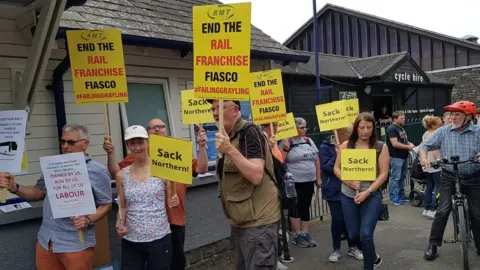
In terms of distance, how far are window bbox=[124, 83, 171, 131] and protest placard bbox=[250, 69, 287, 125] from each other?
1.29 metres

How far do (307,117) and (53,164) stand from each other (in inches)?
468

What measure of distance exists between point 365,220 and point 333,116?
5.67 ft

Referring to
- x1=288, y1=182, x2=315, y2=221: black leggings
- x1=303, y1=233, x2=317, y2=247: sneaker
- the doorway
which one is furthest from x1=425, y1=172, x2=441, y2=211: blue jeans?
the doorway

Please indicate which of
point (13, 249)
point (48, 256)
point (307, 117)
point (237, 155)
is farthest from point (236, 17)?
point (307, 117)

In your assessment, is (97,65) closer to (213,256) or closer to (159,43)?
Answer: (159,43)

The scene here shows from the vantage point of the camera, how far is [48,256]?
3570 mm

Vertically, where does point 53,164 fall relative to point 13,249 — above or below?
above

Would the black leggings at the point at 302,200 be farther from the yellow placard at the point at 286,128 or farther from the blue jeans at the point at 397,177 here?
the blue jeans at the point at 397,177

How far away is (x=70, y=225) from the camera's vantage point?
3551 millimetres

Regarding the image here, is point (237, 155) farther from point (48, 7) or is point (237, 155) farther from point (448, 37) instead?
point (448, 37)

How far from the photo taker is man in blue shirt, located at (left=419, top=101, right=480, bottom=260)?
17.3ft

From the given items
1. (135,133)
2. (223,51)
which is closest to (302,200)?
(135,133)

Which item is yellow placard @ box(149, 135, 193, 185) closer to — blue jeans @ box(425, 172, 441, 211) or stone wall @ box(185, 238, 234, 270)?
stone wall @ box(185, 238, 234, 270)

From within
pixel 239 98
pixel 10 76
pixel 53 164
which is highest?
pixel 10 76
